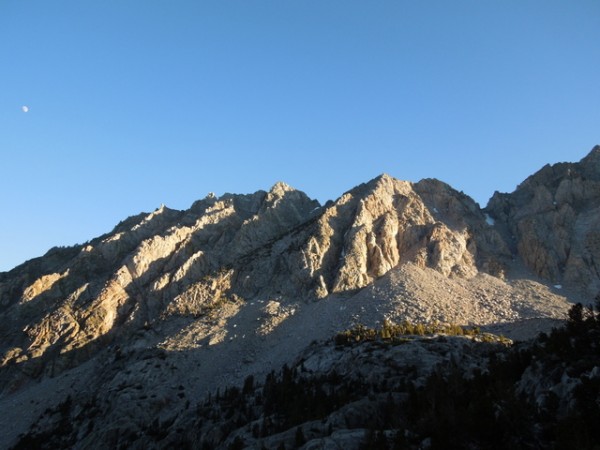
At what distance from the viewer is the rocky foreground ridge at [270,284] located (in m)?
60.2

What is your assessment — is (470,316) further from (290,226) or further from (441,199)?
(290,226)

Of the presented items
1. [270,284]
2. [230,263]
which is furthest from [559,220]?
[230,263]

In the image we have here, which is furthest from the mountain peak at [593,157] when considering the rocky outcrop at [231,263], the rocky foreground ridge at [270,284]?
the rocky outcrop at [231,263]

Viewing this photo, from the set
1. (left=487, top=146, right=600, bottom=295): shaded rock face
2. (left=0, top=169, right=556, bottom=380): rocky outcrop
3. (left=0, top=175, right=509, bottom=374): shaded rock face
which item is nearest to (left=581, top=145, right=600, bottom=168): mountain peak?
(left=487, top=146, right=600, bottom=295): shaded rock face

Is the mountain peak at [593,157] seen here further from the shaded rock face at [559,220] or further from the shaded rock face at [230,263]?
the shaded rock face at [230,263]

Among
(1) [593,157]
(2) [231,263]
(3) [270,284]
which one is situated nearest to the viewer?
(3) [270,284]

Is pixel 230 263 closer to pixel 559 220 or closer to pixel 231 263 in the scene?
pixel 231 263

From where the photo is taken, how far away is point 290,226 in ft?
342

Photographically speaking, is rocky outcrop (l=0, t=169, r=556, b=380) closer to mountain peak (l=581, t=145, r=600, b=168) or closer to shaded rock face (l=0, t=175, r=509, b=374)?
shaded rock face (l=0, t=175, r=509, b=374)

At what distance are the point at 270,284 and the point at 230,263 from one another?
12.2 m

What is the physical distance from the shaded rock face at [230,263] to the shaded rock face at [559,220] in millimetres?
5959

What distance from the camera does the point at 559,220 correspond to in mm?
84875

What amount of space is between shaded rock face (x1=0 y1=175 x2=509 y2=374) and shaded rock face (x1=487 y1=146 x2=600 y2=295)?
5959 millimetres

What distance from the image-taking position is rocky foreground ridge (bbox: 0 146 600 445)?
197ft
